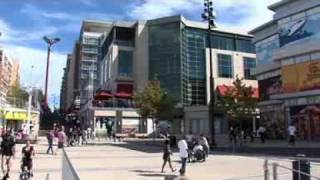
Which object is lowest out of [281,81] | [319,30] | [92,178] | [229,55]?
[92,178]

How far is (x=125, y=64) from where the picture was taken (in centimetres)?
8831

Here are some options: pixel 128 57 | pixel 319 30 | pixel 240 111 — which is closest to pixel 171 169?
pixel 240 111

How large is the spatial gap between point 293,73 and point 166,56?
41948 mm

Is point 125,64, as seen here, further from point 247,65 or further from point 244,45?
point 244,45

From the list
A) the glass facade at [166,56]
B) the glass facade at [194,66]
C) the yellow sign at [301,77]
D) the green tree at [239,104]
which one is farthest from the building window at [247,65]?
the green tree at [239,104]

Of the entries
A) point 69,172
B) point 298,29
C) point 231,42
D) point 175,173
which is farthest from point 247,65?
point 69,172

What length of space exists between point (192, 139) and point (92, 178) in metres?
11.6

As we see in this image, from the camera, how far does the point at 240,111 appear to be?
38.9 m

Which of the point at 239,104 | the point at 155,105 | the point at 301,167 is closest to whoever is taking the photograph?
the point at 301,167

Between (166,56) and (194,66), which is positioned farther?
(194,66)

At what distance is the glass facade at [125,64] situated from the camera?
87.8 metres

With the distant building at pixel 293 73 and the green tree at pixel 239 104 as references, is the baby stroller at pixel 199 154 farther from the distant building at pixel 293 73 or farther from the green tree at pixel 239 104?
the distant building at pixel 293 73

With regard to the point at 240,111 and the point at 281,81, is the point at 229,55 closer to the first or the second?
the point at 281,81

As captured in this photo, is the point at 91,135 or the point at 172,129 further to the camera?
the point at 172,129
